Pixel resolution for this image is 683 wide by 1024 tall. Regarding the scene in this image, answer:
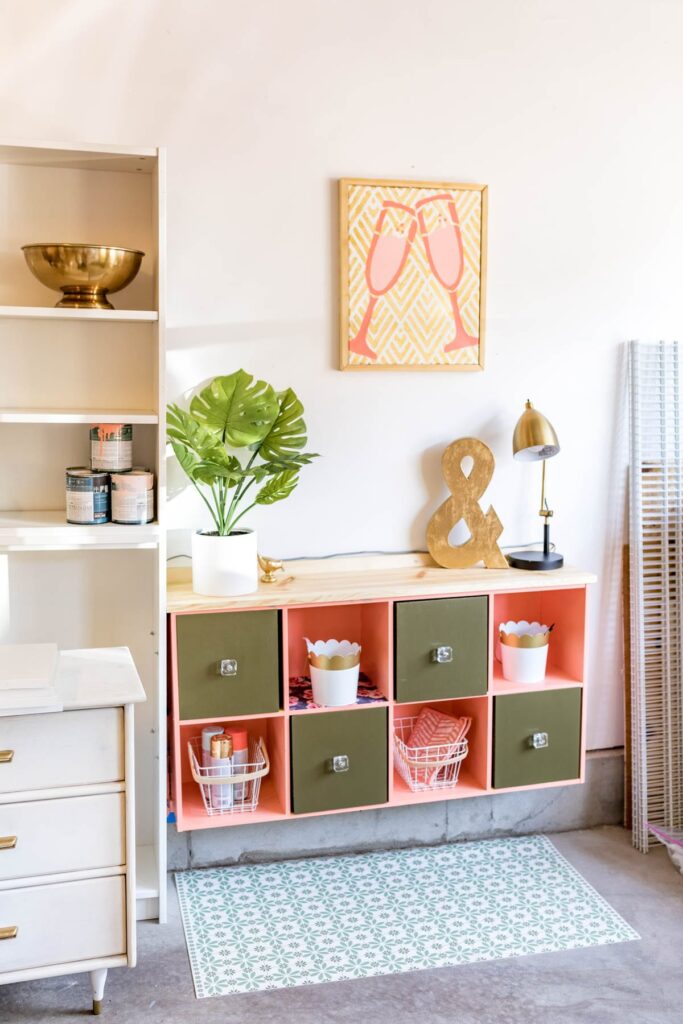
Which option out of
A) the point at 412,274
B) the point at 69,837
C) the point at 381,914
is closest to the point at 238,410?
the point at 412,274

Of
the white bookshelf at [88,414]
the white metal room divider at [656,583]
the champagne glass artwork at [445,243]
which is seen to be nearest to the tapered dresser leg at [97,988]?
the white bookshelf at [88,414]

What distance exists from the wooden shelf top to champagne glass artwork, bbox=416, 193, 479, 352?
684mm

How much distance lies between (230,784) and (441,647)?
2.32 feet

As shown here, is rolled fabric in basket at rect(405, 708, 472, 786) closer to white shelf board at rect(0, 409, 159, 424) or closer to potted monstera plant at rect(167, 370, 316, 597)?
potted monstera plant at rect(167, 370, 316, 597)

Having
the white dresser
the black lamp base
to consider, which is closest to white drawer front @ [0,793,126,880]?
the white dresser

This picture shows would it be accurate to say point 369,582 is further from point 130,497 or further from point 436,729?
point 130,497

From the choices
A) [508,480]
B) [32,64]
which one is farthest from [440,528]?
[32,64]

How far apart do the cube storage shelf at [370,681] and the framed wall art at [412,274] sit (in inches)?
25.2

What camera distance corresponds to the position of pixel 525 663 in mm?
3002

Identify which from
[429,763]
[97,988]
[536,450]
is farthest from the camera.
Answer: [536,450]

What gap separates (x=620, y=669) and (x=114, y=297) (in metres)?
2.01

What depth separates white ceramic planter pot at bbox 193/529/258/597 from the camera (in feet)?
8.83

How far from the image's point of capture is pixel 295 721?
280cm

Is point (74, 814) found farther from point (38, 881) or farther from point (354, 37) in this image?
point (354, 37)
